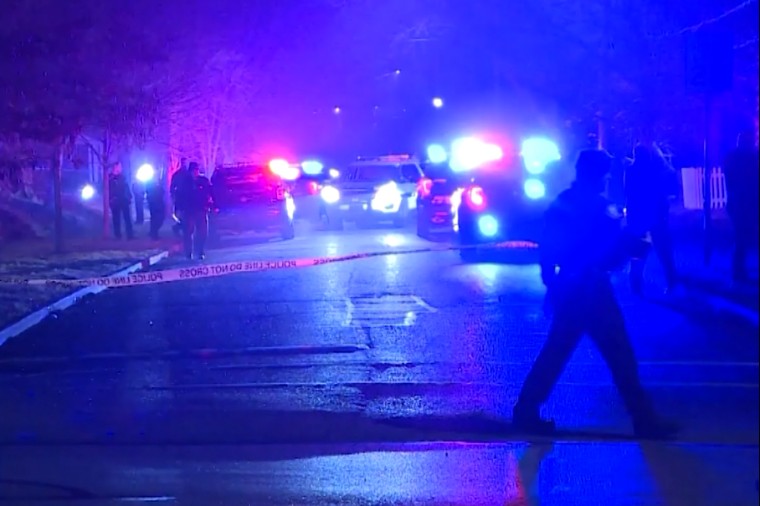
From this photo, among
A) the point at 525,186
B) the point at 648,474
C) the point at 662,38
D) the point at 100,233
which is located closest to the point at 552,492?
the point at 648,474

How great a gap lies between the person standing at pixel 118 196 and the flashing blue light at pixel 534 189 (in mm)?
14659

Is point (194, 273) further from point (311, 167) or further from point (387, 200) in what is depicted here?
point (387, 200)

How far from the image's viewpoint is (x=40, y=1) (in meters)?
16.3

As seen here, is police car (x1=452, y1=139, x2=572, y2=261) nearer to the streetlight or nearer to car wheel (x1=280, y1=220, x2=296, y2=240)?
car wheel (x1=280, y1=220, x2=296, y2=240)

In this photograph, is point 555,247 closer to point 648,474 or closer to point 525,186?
point 648,474

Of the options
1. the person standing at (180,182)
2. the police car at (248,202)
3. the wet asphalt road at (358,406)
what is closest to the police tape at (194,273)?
the wet asphalt road at (358,406)

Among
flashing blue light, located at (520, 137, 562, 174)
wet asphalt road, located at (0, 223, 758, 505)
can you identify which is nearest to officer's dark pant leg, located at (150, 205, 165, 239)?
wet asphalt road, located at (0, 223, 758, 505)

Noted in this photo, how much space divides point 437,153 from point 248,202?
5055mm

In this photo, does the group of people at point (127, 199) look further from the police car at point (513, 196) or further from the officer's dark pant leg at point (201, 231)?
the police car at point (513, 196)

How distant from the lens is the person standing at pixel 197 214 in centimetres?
2144

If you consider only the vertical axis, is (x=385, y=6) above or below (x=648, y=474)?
above

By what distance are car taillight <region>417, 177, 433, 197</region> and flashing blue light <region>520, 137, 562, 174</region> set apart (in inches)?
484

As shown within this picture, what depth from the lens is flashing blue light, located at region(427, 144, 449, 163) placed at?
67.3ft

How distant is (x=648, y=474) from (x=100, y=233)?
23238mm
